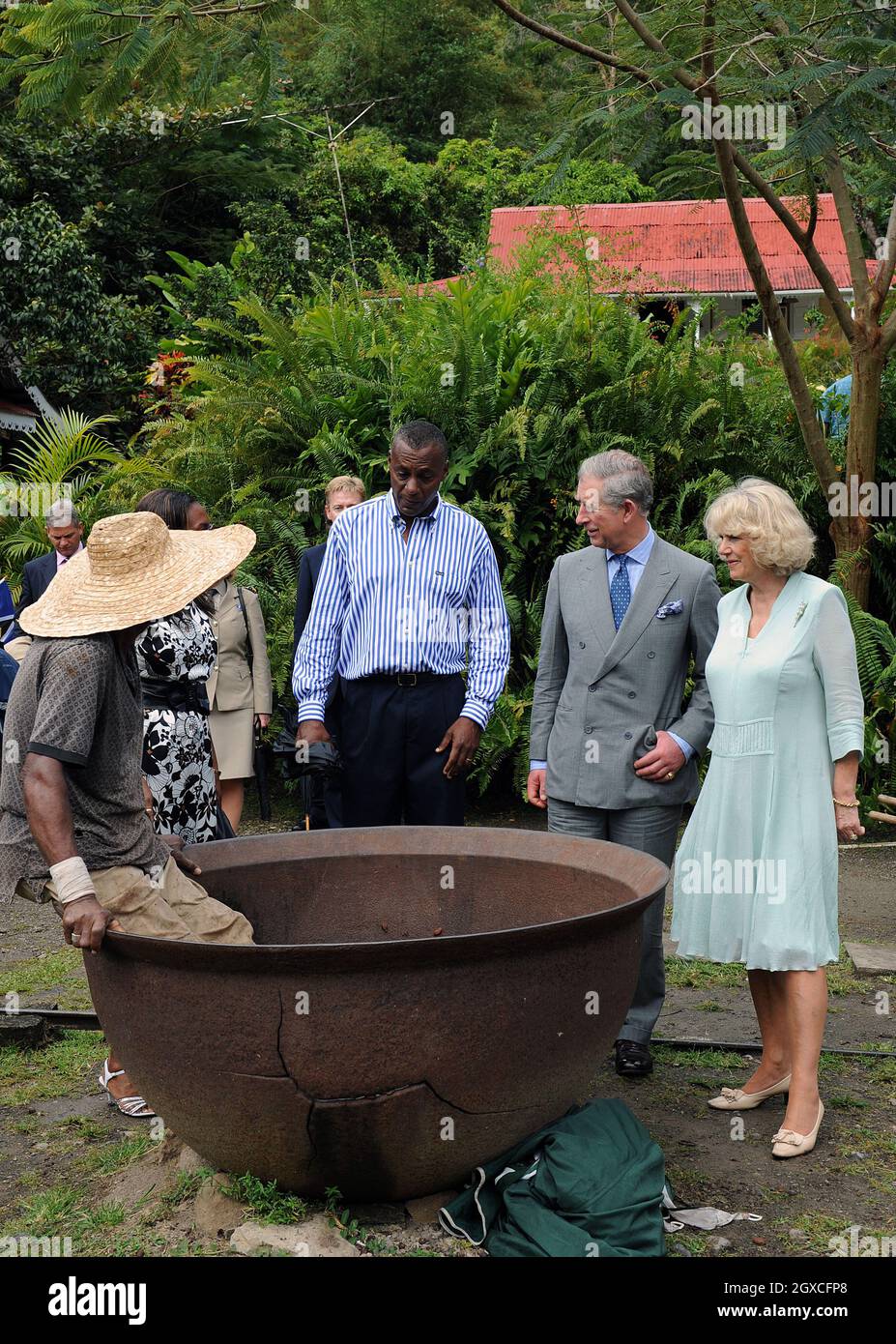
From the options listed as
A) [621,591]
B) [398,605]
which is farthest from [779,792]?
[398,605]

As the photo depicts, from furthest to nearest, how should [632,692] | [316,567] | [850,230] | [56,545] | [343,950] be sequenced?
[850,230], [56,545], [316,567], [632,692], [343,950]

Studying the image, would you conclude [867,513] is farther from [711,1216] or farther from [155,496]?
[711,1216]

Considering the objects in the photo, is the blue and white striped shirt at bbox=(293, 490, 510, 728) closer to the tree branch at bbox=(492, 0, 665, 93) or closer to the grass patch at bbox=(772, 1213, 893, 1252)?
the grass patch at bbox=(772, 1213, 893, 1252)

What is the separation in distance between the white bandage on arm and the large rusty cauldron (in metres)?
0.14

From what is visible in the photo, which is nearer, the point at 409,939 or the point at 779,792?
the point at 409,939

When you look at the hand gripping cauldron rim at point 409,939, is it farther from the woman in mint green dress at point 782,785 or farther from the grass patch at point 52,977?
the grass patch at point 52,977

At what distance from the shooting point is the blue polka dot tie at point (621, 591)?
16.6 feet

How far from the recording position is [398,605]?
514 centimetres

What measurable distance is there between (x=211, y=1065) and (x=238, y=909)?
110 cm

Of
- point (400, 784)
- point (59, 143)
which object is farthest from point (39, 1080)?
point (59, 143)

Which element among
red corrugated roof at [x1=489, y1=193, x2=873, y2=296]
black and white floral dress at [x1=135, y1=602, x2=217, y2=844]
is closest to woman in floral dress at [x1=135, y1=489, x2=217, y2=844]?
black and white floral dress at [x1=135, y1=602, x2=217, y2=844]

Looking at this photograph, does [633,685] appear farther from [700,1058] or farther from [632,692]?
[700,1058]

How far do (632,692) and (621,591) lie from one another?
0.40 m

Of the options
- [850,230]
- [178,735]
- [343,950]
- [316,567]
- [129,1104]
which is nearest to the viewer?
[343,950]
